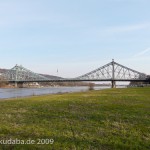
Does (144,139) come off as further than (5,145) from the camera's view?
Yes

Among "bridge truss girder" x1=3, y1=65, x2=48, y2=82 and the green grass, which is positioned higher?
"bridge truss girder" x1=3, y1=65, x2=48, y2=82

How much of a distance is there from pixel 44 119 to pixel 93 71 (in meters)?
118

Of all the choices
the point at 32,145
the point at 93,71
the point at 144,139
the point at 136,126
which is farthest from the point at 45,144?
the point at 93,71

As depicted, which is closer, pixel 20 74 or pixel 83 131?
pixel 83 131

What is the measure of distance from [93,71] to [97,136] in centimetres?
11967

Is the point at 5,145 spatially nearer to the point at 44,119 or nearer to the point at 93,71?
the point at 44,119

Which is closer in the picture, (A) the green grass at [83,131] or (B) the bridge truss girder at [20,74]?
(A) the green grass at [83,131]

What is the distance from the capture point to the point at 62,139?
5.85 meters

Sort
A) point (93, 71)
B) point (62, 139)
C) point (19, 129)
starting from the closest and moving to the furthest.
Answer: point (62, 139)
point (19, 129)
point (93, 71)

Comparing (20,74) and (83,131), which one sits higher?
(20,74)

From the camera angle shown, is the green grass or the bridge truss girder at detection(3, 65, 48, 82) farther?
the bridge truss girder at detection(3, 65, 48, 82)

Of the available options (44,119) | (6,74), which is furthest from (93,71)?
(44,119)

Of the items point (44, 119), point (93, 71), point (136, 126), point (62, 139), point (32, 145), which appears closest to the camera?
point (32, 145)

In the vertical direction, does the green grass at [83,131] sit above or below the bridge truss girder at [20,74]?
below
